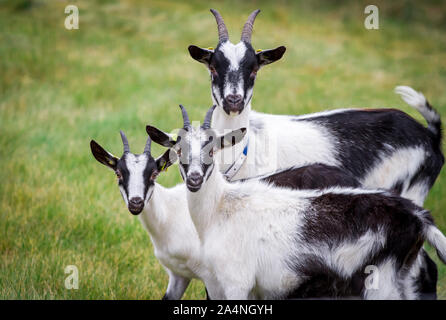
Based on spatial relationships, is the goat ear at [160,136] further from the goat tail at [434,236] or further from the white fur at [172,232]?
the goat tail at [434,236]

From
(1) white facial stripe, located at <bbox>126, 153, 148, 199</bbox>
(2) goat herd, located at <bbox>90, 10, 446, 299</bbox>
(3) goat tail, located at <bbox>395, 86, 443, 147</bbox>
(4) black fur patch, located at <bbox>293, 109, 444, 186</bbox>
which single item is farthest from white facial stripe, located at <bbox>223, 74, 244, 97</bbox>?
(3) goat tail, located at <bbox>395, 86, 443, 147</bbox>

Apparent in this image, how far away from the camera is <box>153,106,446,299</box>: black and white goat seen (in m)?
4.46

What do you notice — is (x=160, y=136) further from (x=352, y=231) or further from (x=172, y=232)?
(x=352, y=231)

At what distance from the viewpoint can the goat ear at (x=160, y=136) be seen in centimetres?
497

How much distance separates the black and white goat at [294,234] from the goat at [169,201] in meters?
0.32

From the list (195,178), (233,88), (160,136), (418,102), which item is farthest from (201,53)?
(418,102)

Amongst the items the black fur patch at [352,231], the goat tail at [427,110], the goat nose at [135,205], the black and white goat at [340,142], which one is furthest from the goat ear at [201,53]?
the goat tail at [427,110]

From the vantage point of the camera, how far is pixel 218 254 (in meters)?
4.79

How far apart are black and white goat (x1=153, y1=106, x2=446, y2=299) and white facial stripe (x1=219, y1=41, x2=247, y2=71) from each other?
67 centimetres

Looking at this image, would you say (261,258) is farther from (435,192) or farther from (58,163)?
(58,163)

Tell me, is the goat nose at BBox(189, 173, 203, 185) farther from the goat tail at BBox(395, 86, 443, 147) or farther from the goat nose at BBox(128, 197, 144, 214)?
the goat tail at BBox(395, 86, 443, 147)

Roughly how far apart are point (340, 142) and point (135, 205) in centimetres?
247

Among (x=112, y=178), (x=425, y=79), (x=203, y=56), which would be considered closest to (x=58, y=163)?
(x=112, y=178)

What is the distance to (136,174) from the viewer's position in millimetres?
4953
